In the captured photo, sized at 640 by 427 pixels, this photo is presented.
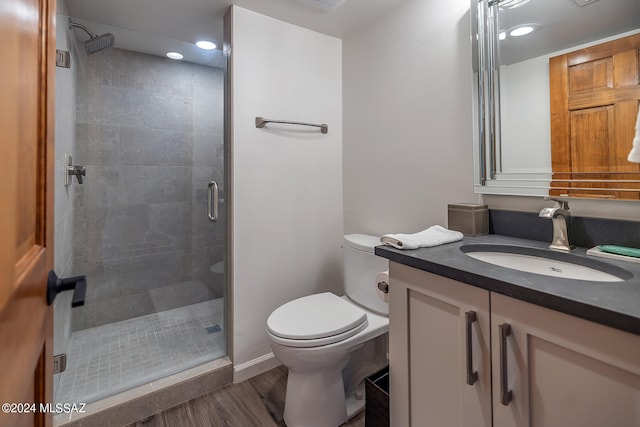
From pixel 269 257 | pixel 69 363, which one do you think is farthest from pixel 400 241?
pixel 69 363

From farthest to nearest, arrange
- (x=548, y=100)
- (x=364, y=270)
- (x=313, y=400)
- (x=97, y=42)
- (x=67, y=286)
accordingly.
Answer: (x=97, y=42), (x=364, y=270), (x=313, y=400), (x=548, y=100), (x=67, y=286)

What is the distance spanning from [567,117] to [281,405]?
5.93ft

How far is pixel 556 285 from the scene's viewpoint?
692mm

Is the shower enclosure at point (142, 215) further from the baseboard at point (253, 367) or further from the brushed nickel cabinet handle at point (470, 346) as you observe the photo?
the brushed nickel cabinet handle at point (470, 346)

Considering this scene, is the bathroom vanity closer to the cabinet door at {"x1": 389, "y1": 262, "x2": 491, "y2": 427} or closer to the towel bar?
the cabinet door at {"x1": 389, "y1": 262, "x2": 491, "y2": 427}

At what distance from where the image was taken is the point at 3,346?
363 mm

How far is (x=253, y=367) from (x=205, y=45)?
2.25m

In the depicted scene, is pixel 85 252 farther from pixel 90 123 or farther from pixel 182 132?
pixel 182 132

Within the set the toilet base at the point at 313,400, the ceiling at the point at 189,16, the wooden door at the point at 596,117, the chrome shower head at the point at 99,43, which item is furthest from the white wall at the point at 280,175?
the wooden door at the point at 596,117

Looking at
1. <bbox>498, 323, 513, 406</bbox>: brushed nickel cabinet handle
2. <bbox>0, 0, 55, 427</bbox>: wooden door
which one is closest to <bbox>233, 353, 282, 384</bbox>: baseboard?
<bbox>0, 0, 55, 427</bbox>: wooden door

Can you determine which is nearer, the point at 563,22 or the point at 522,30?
the point at 563,22

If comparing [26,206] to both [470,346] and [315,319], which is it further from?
[315,319]

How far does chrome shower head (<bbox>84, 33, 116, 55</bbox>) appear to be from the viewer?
201 centimetres

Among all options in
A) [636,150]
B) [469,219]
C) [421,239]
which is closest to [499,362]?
[421,239]
